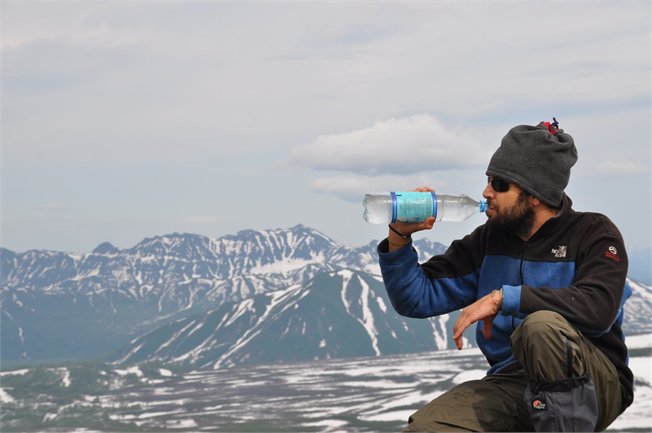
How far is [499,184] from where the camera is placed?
10.5 m

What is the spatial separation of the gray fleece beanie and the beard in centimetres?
21

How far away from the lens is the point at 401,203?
1073 centimetres

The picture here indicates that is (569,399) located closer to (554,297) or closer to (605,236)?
(554,297)

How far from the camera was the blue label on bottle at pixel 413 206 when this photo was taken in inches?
422

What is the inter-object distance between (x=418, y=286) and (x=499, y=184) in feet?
4.69

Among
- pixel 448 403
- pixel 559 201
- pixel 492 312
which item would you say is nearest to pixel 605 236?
pixel 559 201

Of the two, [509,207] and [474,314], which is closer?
[474,314]

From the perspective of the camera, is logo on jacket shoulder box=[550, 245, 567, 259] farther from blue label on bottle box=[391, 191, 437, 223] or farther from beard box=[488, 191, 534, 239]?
blue label on bottle box=[391, 191, 437, 223]

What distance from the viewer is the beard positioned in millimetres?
10547

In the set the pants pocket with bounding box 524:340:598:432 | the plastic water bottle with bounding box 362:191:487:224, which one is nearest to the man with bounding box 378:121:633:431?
the pants pocket with bounding box 524:340:598:432

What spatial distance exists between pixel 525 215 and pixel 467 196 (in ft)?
3.29

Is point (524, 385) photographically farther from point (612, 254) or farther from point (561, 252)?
point (612, 254)

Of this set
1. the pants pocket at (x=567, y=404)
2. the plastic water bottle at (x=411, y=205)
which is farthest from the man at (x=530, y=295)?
the plastic water bottle at (x=411, y=205)

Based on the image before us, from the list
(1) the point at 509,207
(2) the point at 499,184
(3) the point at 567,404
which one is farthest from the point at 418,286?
(3) the point at 567,404
